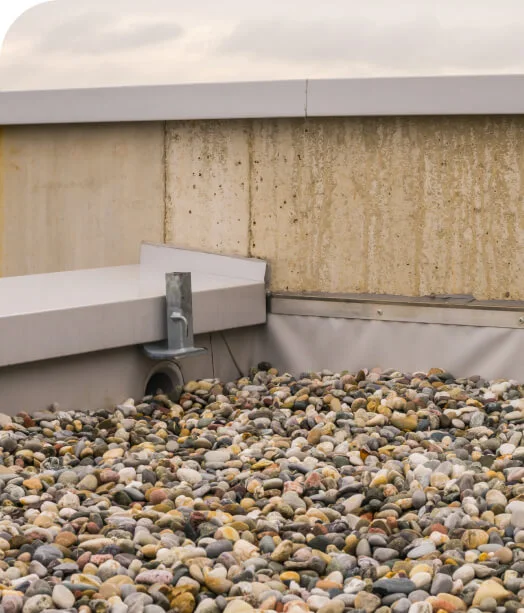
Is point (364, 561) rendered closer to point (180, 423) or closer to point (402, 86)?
point (180, 423)

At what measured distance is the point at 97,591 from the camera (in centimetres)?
243

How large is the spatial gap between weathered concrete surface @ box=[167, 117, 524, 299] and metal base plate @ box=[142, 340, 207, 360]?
697 millimetres

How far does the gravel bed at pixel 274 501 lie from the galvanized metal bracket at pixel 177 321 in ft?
0.53

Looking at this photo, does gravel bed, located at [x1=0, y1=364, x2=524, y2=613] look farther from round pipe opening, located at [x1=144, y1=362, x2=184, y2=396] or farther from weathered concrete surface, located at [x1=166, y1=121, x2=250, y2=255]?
weathered concrete surface, located at [x1=166, y1=121, x2=250, y2=255]

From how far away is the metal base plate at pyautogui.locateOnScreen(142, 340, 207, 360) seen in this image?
4.24 meters

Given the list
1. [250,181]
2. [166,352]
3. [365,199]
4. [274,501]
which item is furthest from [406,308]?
[274,501]

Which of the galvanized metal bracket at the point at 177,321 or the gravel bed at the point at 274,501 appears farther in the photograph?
the galvanized metal bracket at the point at 177,321

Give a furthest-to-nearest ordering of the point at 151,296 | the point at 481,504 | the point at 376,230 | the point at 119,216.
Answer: the point at 119,216 → the point at 376,230 → the point at 151,296 → the point at 481,504

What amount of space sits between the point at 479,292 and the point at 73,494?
6.83 ft

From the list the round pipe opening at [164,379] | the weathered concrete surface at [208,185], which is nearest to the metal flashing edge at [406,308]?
the weathered concrete surface at [208,185]

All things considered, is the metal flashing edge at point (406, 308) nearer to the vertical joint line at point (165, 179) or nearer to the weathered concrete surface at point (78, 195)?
the vertical joint line at point (165, 179)

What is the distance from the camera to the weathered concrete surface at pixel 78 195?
522 cm

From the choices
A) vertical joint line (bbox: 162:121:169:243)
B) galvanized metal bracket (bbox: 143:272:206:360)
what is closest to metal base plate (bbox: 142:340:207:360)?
galvanized metal bracket (bbox: 143:272:206:360)

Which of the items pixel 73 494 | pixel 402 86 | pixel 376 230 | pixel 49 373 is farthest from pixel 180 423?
pixel 402 86
